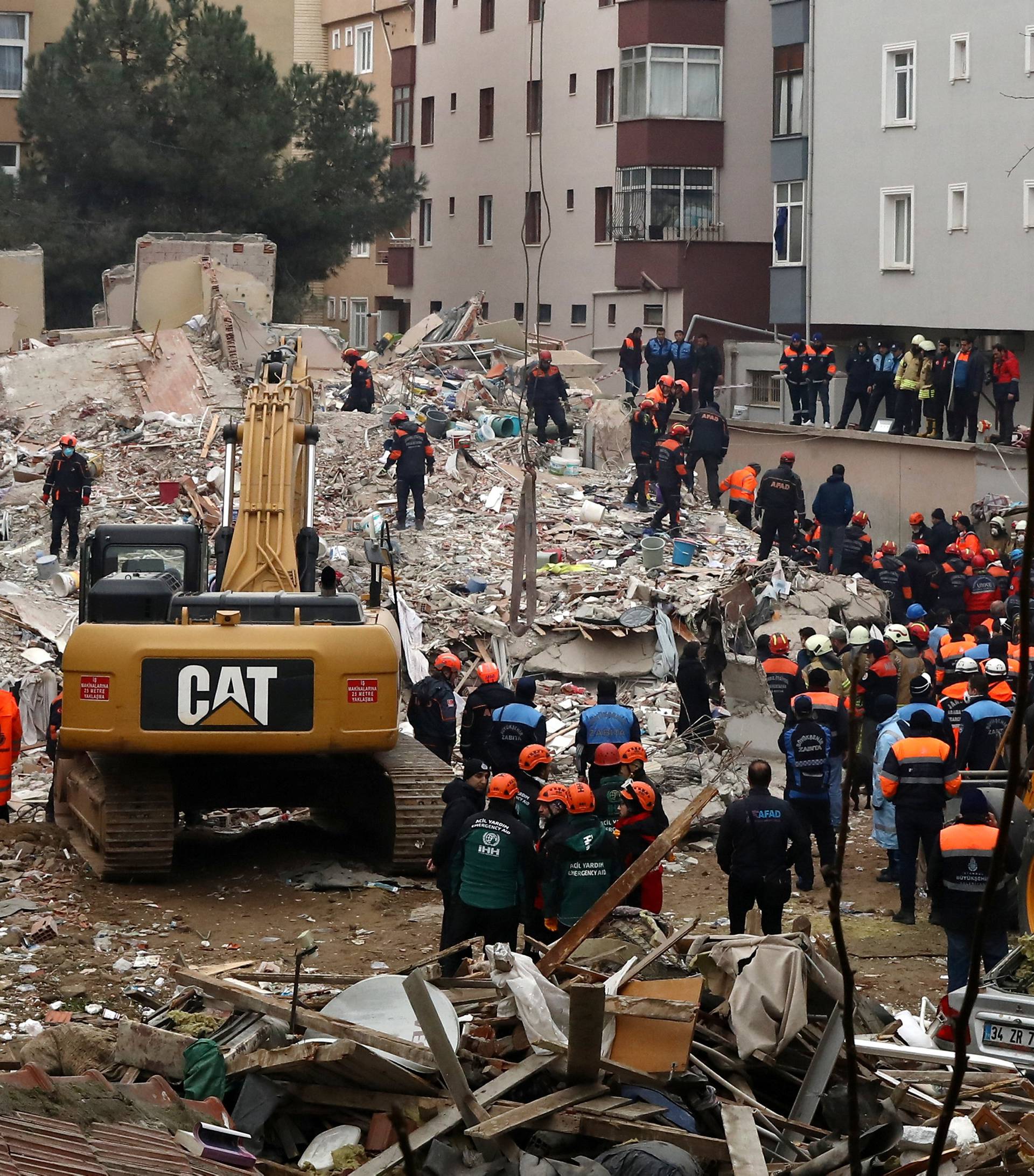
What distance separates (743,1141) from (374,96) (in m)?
55.8

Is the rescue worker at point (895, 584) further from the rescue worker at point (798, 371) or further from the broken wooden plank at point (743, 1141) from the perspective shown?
the broken wooden plank at point (743, 1141)

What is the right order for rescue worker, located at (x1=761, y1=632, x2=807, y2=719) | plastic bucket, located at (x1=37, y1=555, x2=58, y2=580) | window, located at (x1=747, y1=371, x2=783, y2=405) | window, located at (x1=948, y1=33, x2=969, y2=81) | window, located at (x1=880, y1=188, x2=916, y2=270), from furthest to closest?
window, located at (x1=747, y1=371, x2=783, y2=405)
window, located at (x1=880, y1=188, x2=916, y2=270)
window, located at (x1=948, y1=33, x2=969, y2=81)
plastic bucket, located at (x1=37, y1=555, x2=58, y2=580)
rescue worker, located at (x1=761, y1=632, x2=807, y2=719)

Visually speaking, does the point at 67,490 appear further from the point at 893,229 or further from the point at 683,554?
the point at 893,229

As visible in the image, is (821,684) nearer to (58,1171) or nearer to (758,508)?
(58,1171)

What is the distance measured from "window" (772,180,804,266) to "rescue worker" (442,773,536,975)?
2815cm

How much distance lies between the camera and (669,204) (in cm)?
4131

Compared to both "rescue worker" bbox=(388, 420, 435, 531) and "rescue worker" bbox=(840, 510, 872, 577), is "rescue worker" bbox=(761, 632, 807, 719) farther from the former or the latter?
"rescue worker" bbox=(388, 420, 435, 531)

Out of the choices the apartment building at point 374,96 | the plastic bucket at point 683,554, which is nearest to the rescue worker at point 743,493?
the plastic bucket at point 683,554

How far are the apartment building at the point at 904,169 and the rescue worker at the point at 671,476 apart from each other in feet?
31.5

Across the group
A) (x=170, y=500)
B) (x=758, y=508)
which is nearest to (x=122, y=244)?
(x=170, y=500)

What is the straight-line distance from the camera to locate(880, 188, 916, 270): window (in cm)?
3350

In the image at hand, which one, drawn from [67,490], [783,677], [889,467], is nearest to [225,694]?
[783,677]

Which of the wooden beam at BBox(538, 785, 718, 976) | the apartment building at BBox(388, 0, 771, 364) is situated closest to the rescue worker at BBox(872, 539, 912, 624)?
the wooden beam at BBox(538, 785, 718, 976)

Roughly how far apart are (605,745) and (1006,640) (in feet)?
20.7
